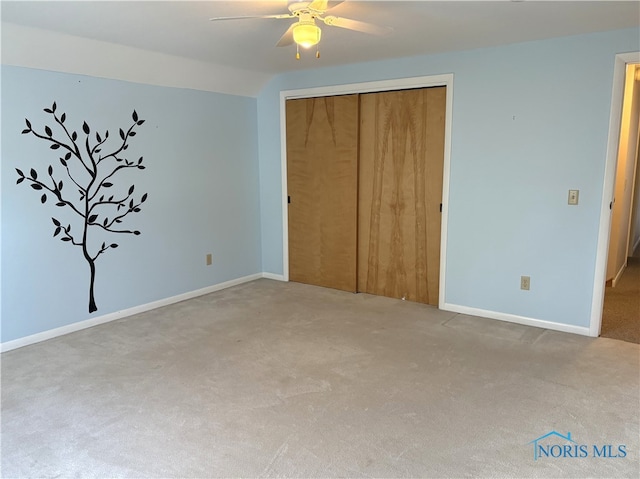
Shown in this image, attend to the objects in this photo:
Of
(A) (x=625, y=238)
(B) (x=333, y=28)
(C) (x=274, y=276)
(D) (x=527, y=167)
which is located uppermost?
(B) (x=333, y=28)

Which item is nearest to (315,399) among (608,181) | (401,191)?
(401,191)

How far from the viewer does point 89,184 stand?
3598 millimetres

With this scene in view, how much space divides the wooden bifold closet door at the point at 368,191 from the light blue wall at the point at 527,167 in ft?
0.77

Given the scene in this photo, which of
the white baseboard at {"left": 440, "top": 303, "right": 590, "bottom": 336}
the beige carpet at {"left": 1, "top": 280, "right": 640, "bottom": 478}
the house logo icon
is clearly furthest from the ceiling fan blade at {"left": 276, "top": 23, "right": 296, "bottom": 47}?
the white baseboard at {"left": 440, "top": 303, "right": 590, "bottom": 336}

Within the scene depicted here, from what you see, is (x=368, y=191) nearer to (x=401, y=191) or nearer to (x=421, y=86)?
(x=401, y=191)

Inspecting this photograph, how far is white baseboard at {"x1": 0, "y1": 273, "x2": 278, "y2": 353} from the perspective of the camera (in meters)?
3.30

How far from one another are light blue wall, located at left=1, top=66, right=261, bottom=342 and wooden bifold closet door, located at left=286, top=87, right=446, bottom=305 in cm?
60

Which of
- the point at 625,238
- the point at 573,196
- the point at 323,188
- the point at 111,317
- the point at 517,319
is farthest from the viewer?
the point at 625,238

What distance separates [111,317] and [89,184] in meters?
1.10

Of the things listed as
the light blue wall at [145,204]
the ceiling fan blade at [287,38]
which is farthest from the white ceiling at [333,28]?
the light blue wall at [145,204]

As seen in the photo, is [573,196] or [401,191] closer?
[573,196]

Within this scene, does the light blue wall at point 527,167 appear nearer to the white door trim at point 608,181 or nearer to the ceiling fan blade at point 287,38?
the white door trim at point 608,181

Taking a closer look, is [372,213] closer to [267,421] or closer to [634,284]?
[267,421]

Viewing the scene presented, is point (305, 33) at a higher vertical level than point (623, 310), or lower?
higher
